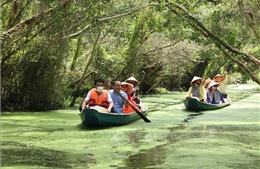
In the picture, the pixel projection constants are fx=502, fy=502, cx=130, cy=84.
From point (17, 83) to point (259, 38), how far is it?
6.55 meters

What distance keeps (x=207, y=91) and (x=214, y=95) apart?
48cm

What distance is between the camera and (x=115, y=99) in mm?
10859

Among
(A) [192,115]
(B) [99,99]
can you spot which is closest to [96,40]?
(A) [192,115]

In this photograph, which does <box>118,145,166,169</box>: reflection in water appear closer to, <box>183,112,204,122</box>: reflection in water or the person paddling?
<box>183,112,204,122</box>: reflection in water

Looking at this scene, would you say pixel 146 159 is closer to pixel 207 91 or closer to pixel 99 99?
pixel 99 99

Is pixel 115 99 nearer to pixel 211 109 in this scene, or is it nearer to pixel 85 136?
pixel 85 136

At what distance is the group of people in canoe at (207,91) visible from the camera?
1448 cm

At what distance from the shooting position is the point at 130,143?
814 cm

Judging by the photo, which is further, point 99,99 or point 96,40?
point 96,40

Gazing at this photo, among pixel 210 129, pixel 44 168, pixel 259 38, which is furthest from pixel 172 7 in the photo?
pixel 44 168

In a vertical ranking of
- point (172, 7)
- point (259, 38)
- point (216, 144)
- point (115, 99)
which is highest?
point (172, 7)

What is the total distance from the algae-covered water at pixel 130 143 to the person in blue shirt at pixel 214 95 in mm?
2663

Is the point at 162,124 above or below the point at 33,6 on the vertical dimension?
below

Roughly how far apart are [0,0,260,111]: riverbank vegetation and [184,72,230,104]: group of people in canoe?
1042mm
